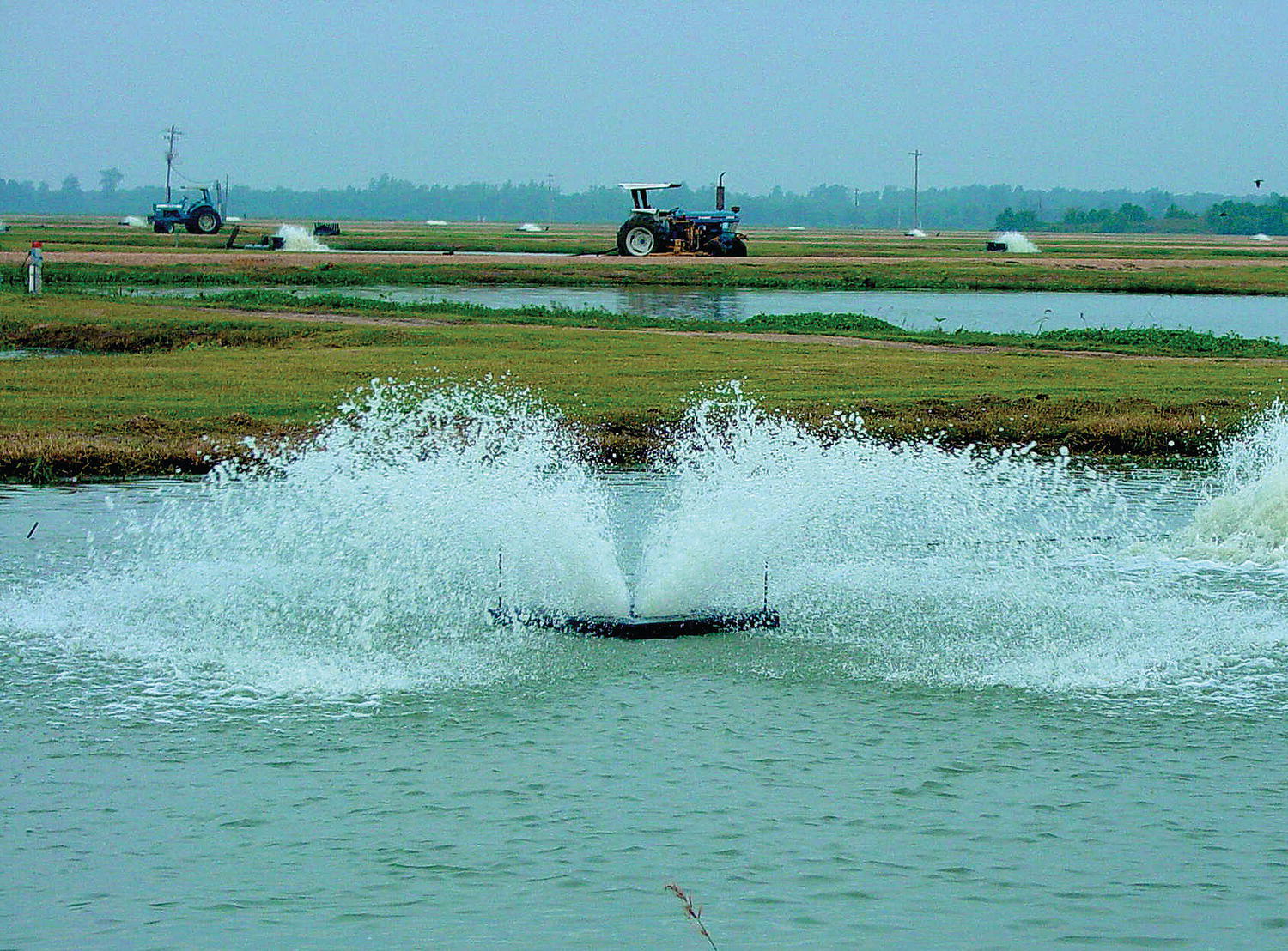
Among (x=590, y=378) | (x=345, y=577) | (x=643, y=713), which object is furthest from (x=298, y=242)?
(x=643, y=713)

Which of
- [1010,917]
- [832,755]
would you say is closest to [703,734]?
[832,755]

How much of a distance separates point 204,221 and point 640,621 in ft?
286

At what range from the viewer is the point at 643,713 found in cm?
952

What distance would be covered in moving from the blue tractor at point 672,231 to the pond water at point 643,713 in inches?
1912

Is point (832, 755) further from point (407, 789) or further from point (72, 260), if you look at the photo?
point (72, 260)

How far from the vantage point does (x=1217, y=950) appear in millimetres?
6727

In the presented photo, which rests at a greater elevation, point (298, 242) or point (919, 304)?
point (298, 242)

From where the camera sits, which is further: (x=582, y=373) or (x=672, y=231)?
(x=672, y=231)

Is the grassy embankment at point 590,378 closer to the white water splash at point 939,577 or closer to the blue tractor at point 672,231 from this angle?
the white water splash at point 939,577

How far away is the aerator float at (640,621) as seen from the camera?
36.5 ft

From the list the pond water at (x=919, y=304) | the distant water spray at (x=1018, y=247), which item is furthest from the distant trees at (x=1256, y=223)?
the pond water at (x=919, y=304)

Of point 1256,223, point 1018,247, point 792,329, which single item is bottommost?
point 792,329

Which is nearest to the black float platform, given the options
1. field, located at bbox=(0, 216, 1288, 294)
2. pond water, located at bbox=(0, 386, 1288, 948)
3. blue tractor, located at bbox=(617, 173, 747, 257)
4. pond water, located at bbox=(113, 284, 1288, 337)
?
pond water, located at bbox=(0, 386, 1288, 948)

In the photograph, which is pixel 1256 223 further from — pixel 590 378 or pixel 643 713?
pixel 643 713
